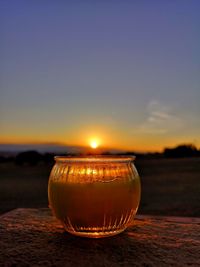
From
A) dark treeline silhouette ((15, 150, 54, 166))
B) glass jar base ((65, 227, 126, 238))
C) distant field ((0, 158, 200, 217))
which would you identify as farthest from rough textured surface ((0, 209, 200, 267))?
dark treeline silhouette ((15, 150, 54, 166))

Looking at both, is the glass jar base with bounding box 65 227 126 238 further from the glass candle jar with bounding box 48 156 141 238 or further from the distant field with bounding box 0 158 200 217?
the distant field with bounding box 0 158 200 217

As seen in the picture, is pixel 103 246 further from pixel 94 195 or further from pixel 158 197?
pixel 158 197

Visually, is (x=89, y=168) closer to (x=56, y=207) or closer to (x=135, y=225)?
(x=56, y=207)

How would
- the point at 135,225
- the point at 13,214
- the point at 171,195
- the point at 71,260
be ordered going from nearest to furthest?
the point at 71,260
the point at 135,225
the point at 13,214
the point at 171,195

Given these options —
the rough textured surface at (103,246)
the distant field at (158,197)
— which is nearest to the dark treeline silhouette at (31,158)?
A: the distant field at (158,197)

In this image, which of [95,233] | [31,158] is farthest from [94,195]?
[31,158]

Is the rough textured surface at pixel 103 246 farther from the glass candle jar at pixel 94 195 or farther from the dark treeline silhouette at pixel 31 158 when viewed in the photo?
the dark treeline silhouette at pixel 31 158

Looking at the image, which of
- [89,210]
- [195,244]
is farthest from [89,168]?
[195,244]
